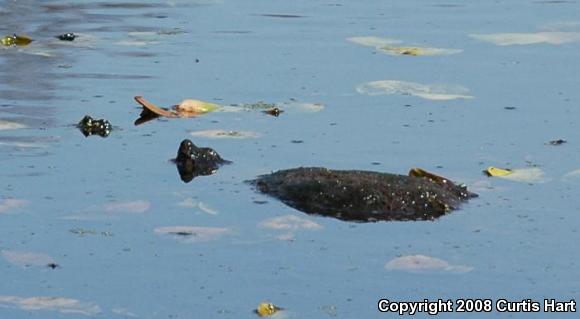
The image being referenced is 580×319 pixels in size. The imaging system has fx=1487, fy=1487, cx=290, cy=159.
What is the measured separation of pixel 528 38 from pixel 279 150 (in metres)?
2.80

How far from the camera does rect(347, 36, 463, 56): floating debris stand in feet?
26.7

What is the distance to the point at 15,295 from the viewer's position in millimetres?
4500

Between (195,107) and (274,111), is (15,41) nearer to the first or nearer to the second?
(195,107)

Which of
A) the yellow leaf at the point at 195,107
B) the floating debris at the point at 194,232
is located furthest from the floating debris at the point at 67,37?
the floating debris at the point at 194,232

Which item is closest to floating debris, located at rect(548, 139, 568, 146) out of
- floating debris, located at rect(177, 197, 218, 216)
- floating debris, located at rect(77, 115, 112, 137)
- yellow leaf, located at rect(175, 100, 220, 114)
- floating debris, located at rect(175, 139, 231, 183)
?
floating debris, located at rect(175, 139, 231, 183)

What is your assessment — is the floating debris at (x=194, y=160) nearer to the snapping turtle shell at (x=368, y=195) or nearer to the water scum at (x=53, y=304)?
the snapping turtle shell at (x=368, y=195)

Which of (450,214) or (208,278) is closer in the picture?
(208,278)

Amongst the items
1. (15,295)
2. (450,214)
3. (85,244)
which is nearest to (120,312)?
(15,295)

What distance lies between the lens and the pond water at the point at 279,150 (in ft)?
15.3

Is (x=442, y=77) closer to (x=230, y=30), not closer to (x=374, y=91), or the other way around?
(x=374, y=91)

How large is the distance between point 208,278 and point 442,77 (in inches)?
125

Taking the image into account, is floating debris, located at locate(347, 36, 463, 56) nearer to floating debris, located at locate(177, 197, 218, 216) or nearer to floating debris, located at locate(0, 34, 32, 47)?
floating debris, located at locate(0, 34, 32, 47)

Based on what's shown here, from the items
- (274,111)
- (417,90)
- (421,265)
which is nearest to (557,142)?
(417,90)

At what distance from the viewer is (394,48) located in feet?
27.1
